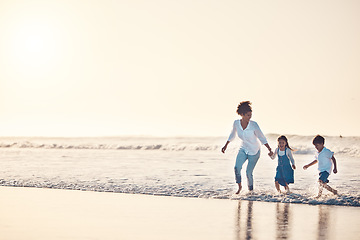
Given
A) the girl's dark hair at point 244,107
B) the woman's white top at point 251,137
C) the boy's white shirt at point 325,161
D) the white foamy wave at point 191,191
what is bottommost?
the white foamy wave at point 191,191

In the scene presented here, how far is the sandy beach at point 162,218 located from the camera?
7.52m

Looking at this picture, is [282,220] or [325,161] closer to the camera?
[282,220]

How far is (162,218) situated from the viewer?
8883 millimetres

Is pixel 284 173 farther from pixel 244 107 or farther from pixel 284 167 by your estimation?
pixel 244 107

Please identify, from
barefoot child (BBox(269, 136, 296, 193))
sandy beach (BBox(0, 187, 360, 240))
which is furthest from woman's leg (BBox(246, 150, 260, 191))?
sandy beach (BBox(0, 187, 360, 240))

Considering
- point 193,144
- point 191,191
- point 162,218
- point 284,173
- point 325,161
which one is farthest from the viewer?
point 193,144

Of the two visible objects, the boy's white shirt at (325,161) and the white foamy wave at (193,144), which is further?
the white foamy wave at (193,144)

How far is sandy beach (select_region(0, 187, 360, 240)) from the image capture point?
7.52 m

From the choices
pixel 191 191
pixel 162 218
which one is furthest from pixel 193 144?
pixel 162 218

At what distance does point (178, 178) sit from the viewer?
15484mm

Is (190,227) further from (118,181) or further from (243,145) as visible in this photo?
(118,181)

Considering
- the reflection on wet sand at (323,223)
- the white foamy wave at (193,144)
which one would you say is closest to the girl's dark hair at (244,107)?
the reflection on wet sand at (323,223)

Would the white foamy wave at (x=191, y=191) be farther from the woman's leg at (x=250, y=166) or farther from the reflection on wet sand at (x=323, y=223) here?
the reflection on wet sand at (x=323, y=223)

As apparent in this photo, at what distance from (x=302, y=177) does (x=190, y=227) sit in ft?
30.1
